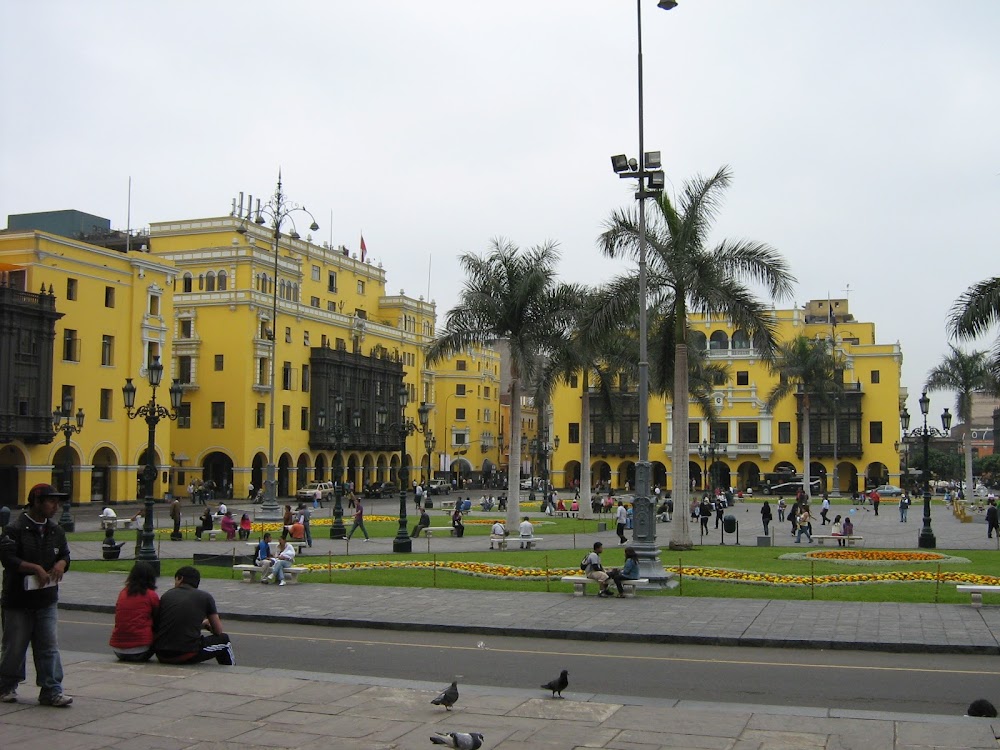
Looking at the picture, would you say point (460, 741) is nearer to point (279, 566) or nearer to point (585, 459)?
point (279, 566)

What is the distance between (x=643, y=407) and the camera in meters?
20.0

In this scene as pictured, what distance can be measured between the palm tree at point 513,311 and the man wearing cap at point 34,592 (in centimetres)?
2545

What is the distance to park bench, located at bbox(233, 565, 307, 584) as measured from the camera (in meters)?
20.6

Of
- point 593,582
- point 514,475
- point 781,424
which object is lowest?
point 593,582

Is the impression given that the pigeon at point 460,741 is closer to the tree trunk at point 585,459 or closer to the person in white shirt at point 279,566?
the person in white shirt at point 279,566

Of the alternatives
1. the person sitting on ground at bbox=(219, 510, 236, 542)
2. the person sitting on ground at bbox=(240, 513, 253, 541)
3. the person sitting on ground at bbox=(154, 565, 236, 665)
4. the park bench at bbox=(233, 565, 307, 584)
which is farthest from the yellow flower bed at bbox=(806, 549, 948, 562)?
the person sitting on ground at bbox=(154, 565, 236, 665)

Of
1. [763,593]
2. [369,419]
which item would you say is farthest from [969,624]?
[369,419]

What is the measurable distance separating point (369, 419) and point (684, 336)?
183 feet

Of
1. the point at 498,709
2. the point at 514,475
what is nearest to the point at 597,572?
the point at 498,709

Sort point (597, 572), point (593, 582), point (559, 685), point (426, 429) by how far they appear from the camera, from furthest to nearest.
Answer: point (426, 429) → point (593, 582) → point (597, 572) → point (559, 685)

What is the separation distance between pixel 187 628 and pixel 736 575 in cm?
1301

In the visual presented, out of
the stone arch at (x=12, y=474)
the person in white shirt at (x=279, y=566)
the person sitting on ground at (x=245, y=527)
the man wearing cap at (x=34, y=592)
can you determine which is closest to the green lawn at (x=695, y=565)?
the person in white shirt at (x=279, y=566)

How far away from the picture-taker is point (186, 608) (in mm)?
10742

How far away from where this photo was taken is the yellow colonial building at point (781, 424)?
274ft
